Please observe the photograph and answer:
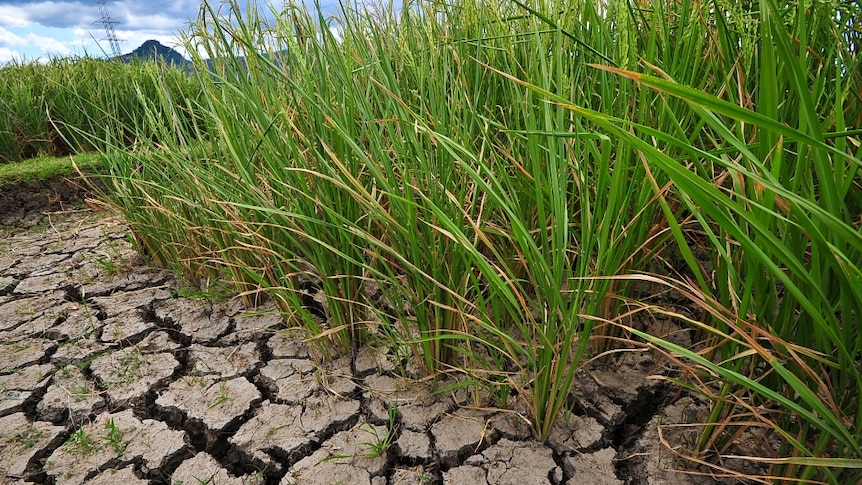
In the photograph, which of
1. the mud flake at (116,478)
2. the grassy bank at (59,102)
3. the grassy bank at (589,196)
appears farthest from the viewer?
the grassy bank at (59,102)

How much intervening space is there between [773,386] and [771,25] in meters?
0.49

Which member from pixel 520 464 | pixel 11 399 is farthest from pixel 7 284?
pixel 520 464

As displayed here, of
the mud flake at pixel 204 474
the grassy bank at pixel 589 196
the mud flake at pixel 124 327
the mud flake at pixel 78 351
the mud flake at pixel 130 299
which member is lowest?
the mud flake at pixel 204 474

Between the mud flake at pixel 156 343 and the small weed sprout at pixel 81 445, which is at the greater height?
the mud flake at pixel 156 343

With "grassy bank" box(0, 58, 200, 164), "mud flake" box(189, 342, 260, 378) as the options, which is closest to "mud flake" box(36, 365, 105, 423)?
"mud flake" box(189, 342, 260, 378)

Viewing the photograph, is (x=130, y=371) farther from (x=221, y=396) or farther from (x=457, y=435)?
(x=457, y=435)

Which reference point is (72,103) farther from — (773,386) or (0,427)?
(773,386)

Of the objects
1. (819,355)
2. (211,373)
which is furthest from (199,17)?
(819,355)

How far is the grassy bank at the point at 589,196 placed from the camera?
0.58 metres

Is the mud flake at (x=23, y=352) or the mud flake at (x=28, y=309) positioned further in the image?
the mud flake at (x=28, y=309)

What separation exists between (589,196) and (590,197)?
180 millimetres

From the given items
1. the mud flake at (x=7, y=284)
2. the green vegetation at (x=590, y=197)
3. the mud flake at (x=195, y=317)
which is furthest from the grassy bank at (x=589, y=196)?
the mud flake at (x=7, y=284)

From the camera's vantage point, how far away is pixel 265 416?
1.12 meters

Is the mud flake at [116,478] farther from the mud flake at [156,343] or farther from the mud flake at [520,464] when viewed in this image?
the mud flake at [520,464]
